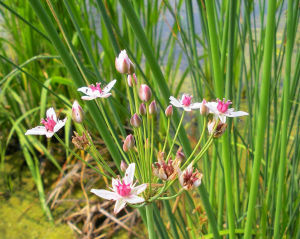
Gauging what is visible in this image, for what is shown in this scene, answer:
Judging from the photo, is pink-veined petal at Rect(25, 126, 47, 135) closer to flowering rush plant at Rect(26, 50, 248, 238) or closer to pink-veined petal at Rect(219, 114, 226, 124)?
flowering rush plant at Rect(26, 50, 248, 238)

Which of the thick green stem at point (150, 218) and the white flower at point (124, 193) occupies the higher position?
the white flower at point (124, 193)

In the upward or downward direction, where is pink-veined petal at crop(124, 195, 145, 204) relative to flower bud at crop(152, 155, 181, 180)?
downward

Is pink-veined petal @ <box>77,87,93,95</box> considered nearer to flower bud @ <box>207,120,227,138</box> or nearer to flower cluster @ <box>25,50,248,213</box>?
flower cluster @ <box>25,50,248,213</box>

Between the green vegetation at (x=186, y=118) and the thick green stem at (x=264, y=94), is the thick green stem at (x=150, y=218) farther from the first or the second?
the thick green stem at (x=264, y=94)

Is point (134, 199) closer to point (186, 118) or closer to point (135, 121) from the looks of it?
point (135, 121)

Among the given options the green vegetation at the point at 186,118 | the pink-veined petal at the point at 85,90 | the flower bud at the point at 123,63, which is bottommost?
the green vegetation at the point at 186,118

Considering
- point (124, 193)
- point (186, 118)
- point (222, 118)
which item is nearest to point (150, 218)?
point (124, 193)

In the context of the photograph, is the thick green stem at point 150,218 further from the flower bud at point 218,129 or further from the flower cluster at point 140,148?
the flower bud at point 218,129

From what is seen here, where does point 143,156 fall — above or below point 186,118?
above

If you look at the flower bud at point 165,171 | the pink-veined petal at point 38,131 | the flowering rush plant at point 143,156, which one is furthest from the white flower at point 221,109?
the pink-veined petal at point 38,131

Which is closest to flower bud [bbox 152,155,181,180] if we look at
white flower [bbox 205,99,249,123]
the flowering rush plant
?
the flowering rush plant

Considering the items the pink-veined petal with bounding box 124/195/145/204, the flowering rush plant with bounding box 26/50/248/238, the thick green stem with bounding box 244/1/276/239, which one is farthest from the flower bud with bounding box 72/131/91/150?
the thick green stem with bounding box 244/1/276/239

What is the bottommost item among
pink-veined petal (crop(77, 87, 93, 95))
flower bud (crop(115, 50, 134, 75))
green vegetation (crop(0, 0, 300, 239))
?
green vegetation (crop(0, 0, 300, 239))
